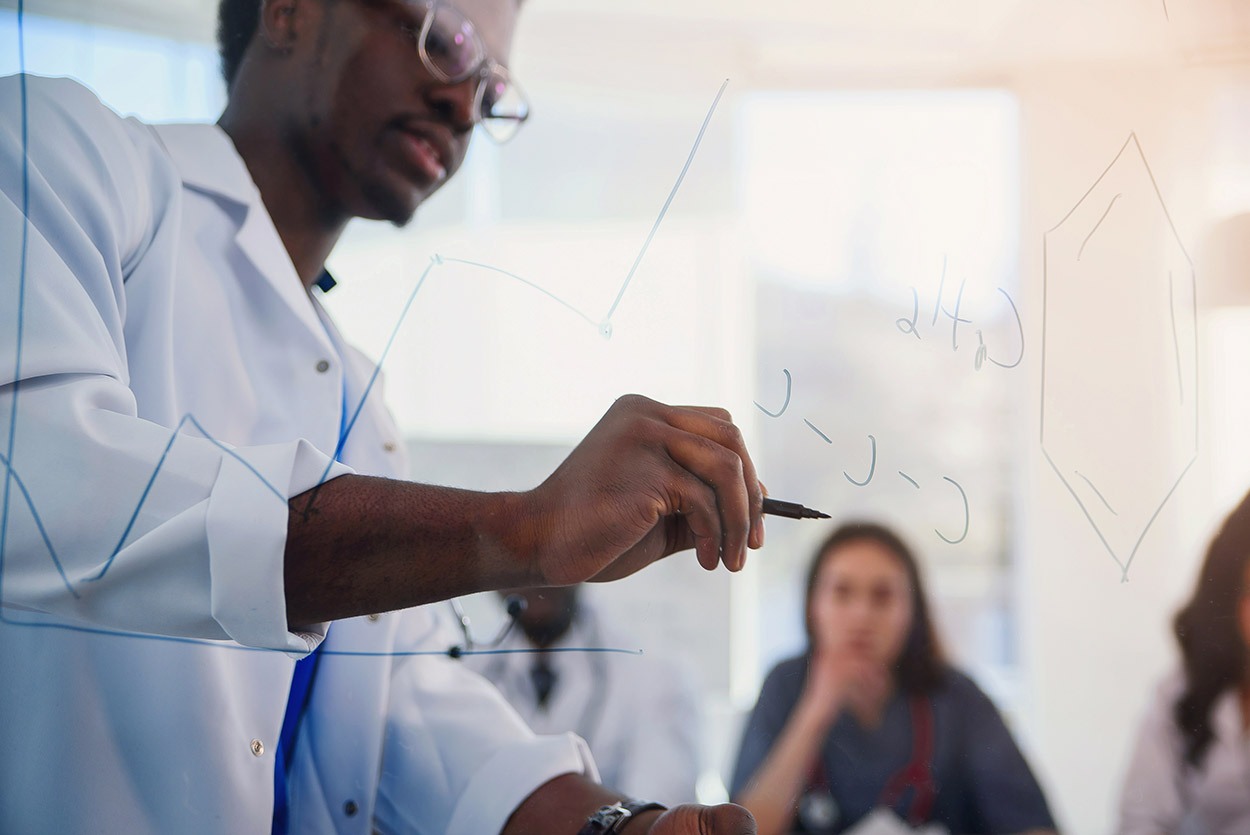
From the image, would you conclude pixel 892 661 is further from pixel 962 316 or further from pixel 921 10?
pixel 921 10

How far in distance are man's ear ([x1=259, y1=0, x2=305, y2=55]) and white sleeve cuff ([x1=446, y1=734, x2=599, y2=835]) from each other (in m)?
0.45

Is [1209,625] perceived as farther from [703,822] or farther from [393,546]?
[393,546]

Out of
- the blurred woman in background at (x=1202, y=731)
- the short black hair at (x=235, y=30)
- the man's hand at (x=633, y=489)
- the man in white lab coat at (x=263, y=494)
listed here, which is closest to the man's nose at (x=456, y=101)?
the man in white lab coat at (x=263, y=494)

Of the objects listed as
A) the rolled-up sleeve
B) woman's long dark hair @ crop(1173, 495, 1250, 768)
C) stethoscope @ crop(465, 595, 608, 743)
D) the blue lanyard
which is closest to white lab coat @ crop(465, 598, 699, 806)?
stethoscope @ crop(465, 595, 608, 743)

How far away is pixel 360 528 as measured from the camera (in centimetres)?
35

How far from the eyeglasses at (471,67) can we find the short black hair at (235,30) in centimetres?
10

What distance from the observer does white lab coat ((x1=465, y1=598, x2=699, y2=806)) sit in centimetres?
54

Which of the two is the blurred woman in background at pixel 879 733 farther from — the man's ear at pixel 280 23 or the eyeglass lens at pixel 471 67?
the man's ear at pixel 280 23

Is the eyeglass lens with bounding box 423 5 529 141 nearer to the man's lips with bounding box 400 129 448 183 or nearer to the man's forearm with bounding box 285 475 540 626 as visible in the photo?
the man's lips with bounding box 400 129 448 183

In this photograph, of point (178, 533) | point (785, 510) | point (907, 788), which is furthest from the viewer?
point (907, 788)

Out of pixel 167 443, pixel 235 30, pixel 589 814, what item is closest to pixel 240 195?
pixel 235 30

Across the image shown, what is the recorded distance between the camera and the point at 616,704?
0.55 meters

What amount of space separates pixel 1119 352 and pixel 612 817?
0.44 metres

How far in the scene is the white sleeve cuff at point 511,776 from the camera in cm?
54
